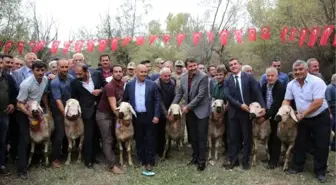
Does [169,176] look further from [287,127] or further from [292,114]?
[292,114]

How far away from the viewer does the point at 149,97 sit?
6.89 meters

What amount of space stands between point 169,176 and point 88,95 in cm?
244

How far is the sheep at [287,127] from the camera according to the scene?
21.5ft

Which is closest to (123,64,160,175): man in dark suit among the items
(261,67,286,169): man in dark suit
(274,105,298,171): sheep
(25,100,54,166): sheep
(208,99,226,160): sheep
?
(208,99,226,160): sheep

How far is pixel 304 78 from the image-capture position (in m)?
6.32

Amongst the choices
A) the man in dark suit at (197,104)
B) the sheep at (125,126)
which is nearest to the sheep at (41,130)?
the sheep at (125,126)

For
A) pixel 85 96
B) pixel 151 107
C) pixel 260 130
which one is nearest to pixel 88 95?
pixel 85 96

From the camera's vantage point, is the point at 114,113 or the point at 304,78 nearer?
the point at 304,78

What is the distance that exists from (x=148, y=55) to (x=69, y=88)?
2847 centimetres

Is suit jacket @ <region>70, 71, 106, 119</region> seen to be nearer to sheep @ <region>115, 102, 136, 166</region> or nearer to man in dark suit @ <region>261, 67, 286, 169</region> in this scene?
sheep @ <region>115, 102, 136, 166</region>

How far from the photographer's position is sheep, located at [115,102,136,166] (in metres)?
6.68

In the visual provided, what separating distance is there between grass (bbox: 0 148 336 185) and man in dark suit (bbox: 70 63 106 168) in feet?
1.82

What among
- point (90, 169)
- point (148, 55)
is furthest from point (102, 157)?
point (148, 55)

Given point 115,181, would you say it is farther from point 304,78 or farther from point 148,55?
point 148,55
